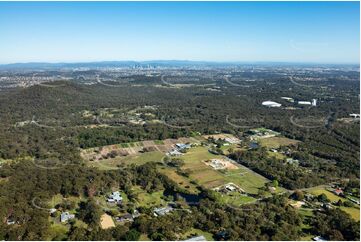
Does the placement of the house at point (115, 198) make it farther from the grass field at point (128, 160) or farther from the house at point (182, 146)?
the house at point (182, 146)

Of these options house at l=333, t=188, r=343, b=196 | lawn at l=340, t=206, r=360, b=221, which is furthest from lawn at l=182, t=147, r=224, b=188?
lawn at l=340, t=206, r=360, b=221

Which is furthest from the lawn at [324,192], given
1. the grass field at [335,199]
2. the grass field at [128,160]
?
the grass field at [128,160]

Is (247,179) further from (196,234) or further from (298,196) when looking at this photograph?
(196,234)

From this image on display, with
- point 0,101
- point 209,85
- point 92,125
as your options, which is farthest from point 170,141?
point 209,85

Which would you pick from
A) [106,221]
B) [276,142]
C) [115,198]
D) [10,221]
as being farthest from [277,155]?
[10,221]

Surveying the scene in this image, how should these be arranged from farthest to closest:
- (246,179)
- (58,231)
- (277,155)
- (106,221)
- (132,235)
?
(277,155), (246,179), (106,221), (58,231), (132,235)

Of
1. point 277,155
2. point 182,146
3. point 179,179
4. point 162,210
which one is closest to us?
point 162,210

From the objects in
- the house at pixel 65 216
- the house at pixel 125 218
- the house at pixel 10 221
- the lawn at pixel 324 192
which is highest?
the house at pixel 10 221

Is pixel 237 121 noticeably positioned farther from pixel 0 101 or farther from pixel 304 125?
pixel 0 101
